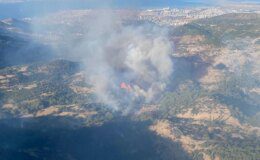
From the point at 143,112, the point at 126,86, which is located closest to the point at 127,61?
the point at 126,86

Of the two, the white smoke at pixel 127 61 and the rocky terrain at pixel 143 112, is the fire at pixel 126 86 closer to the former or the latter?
the rocky terrain at pixel 143 112

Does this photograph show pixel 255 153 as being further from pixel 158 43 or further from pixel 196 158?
pixel 158 43

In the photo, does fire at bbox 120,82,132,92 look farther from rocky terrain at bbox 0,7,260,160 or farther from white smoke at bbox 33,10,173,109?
white smoke at bbox 33,10,173,109

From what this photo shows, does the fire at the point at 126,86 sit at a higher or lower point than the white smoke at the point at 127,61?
lower

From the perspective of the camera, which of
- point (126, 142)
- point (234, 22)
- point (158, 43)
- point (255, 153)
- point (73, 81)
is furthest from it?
point (234, 22)

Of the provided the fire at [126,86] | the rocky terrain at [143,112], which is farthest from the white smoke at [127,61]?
the rocky terrain at [143,112]

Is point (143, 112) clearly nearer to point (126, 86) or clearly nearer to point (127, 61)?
point (126, 86)

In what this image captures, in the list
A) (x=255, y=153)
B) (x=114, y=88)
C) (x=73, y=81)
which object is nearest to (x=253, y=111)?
(x=255, y=153)

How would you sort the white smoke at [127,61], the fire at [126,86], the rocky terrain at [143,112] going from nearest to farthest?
the rocky terrain at [143,112] → the white smoke at [127,61] → the fire at [126,86]

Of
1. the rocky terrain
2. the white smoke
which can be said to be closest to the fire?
the rocky terrain
